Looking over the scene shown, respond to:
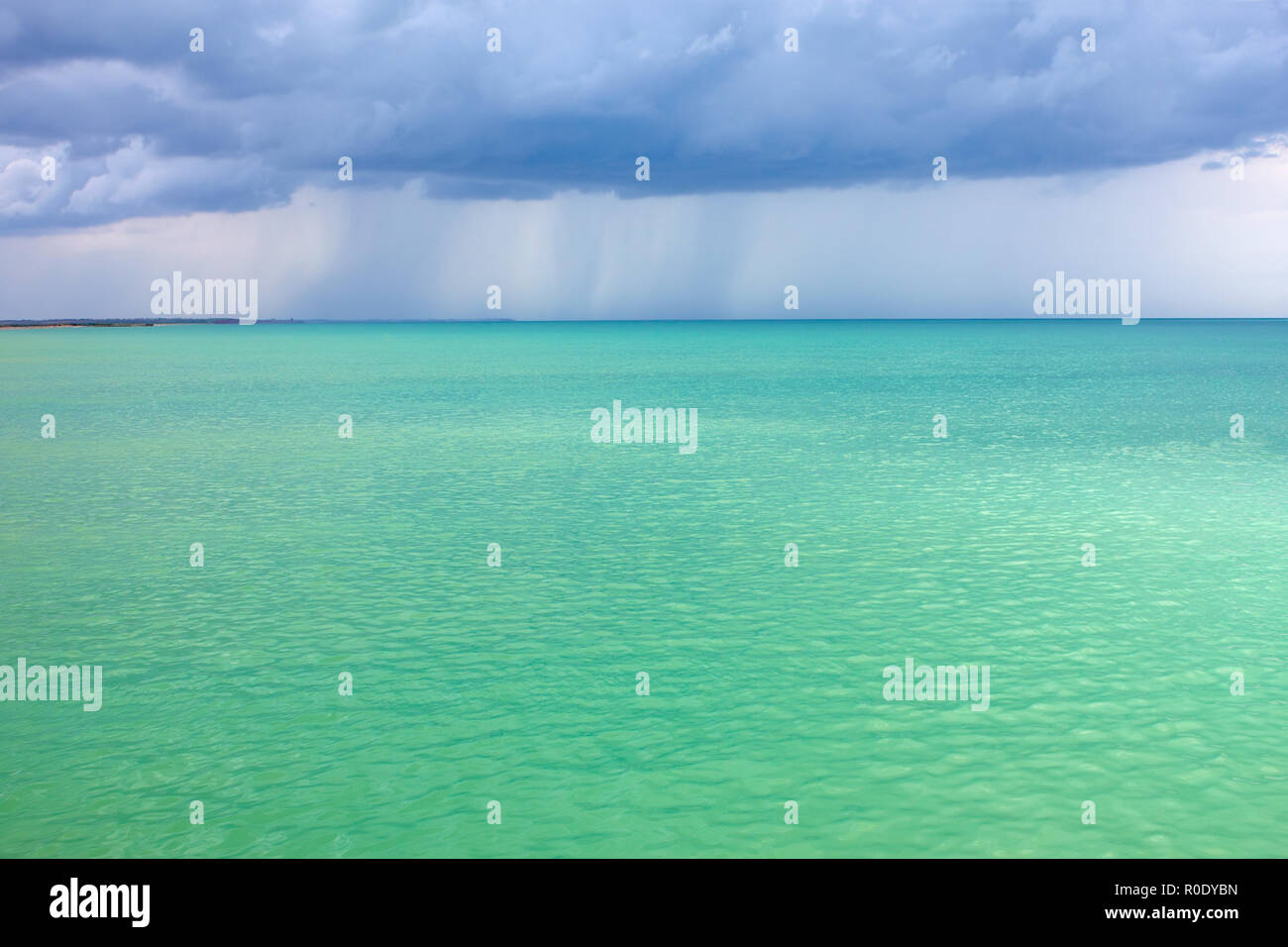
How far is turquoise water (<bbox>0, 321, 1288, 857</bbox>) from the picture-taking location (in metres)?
12.1

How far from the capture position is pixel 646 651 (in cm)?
1759

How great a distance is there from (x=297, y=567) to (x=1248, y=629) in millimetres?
18241

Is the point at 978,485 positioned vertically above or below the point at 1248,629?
above

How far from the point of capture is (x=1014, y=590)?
817 inches

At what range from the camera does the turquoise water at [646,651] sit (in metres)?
12.1
